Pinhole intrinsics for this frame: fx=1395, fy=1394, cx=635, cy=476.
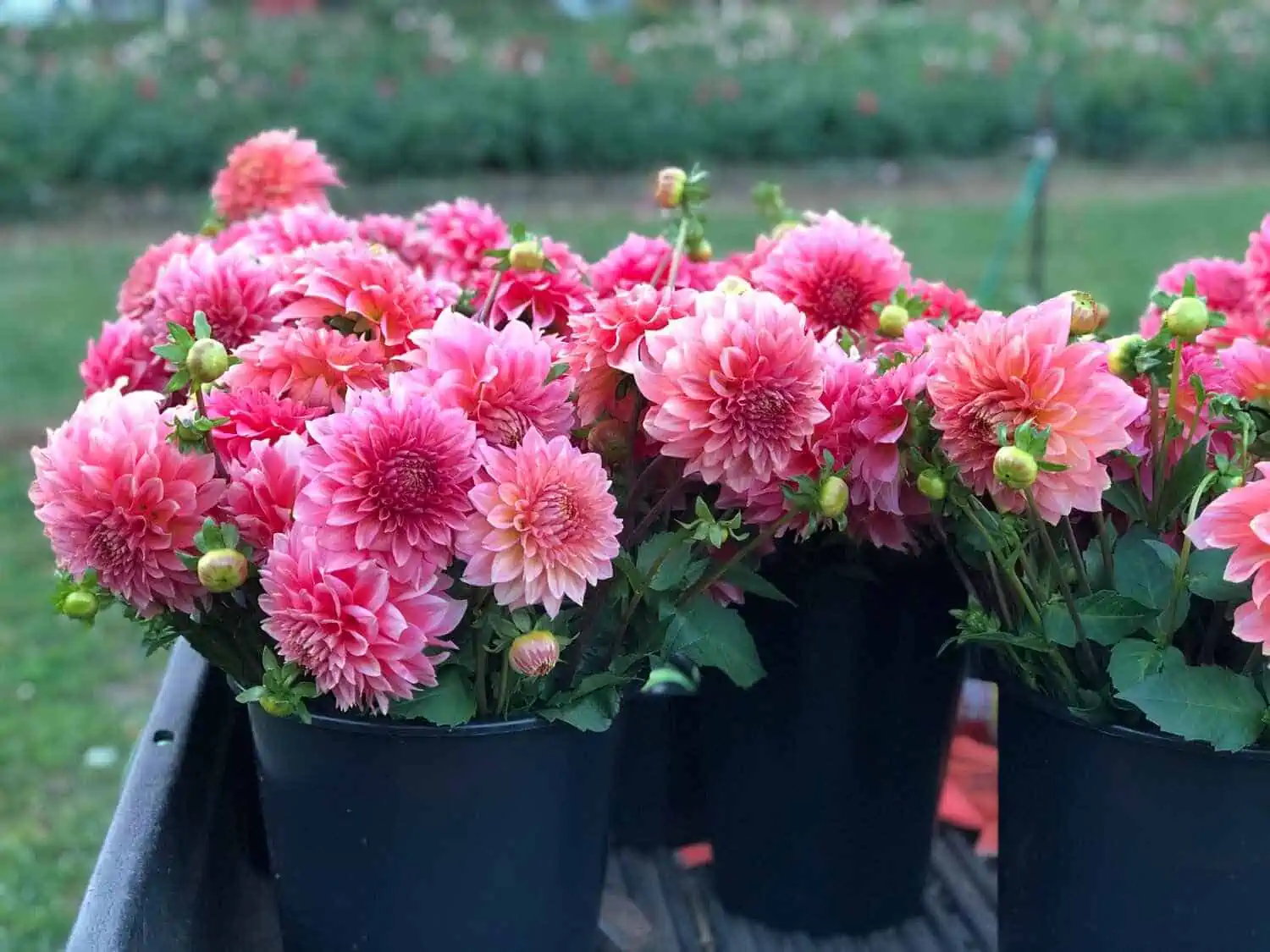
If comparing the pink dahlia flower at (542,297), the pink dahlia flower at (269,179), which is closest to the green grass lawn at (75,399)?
the pink dahlia flower at (542,297)

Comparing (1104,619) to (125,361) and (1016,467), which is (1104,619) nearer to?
(1016,467)

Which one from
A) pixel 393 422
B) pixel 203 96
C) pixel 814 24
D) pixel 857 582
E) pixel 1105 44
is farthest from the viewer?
pixel 814 24

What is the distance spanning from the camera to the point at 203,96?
7465 millimetres

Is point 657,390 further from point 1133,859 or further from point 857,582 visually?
point 1133,859

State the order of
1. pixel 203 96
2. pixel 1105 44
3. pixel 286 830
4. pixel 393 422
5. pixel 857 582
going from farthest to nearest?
pixel 1105 44, pixel 203 96, pixel 857 582, pixel 286 830, pixel 393 422

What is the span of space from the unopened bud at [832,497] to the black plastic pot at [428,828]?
0.21 metres

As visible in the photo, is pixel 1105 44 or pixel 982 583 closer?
pixel 982 583

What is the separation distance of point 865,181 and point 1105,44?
2546 mm

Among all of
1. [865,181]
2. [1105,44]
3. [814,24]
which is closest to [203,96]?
[865,181]

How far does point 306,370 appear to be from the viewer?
3.02 ft

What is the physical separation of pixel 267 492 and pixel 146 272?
48 cm

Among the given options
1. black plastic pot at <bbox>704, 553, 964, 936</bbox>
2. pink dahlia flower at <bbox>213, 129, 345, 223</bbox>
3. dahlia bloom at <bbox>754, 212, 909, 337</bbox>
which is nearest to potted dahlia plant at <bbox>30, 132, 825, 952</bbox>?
black plastic pot at <bbox>704, 553, 964, 936</bbox>

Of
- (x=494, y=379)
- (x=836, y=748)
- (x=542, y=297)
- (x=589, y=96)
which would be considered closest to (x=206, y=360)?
(x=494, y=379)

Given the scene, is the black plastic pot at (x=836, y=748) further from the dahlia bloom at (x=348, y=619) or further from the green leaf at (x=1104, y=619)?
the dahlia bloom at (x=348, y=619)
